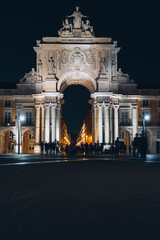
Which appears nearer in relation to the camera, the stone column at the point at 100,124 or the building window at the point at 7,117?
the stone column at the point at 100,124

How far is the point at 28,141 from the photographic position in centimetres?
5734

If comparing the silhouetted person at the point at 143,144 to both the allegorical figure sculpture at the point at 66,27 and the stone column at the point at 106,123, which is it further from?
the allegorical figure sculpture at the point at 66,27

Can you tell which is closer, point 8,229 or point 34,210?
point 8,229

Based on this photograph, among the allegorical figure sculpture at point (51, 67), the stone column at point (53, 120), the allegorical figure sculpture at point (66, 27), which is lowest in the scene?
the stone column at point (53, 120)

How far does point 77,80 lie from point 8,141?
1738 centimetres

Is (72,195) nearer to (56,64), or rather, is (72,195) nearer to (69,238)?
(69,238)

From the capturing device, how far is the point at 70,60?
54281mm

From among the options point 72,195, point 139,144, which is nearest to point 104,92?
point 139,144

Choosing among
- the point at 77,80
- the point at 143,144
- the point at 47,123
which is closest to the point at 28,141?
the point at 47,123

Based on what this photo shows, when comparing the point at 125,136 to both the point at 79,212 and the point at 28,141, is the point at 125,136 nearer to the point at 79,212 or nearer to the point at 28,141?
the point at 28,141

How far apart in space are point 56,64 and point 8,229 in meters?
50.8

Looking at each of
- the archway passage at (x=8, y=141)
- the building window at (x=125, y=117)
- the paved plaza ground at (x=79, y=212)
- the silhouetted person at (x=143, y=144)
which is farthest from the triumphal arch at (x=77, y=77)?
the paved plaza ground at (x=79, y=212)

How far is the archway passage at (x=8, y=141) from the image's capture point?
55869 mm

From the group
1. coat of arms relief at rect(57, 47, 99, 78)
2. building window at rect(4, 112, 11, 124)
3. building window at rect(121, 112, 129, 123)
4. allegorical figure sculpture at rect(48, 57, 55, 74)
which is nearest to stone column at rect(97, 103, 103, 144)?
building window at rect(121, 112, 129, 123)
